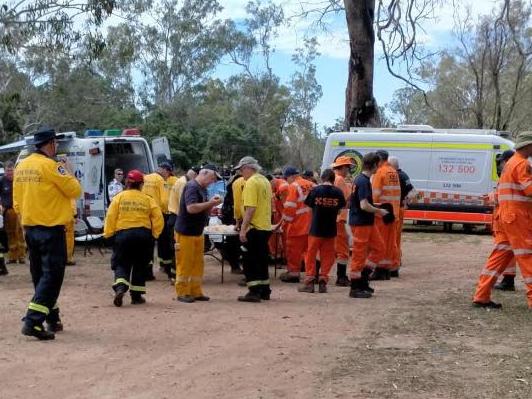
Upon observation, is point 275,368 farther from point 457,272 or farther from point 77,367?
point 457,272

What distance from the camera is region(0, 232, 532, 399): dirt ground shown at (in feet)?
17.6

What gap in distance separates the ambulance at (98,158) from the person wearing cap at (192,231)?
6168 mm

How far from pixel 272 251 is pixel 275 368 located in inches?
260

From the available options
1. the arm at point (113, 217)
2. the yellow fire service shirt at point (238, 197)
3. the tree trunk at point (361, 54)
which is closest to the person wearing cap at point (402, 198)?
the yellow fire service shirt at point (238, 197)

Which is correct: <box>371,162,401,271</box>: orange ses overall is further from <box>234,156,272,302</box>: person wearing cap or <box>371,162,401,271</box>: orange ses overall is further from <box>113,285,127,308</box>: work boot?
<box>113,285,127,308</box>: work boot

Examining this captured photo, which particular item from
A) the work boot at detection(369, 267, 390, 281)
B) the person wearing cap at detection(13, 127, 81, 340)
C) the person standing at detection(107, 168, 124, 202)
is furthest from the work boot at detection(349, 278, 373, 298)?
the person standing at detection(107, 168, 124, 202)

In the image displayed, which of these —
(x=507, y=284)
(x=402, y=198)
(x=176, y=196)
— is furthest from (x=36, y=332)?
(x=402, y=198)

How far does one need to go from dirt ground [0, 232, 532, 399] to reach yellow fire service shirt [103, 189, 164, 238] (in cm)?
95

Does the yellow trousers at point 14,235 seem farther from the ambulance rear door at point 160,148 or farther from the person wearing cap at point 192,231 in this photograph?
the person wearing cap at point 192,231

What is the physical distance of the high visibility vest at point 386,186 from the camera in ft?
34.2

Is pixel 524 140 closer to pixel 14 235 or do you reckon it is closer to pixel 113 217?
pixel 113 217

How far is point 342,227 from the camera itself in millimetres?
10992

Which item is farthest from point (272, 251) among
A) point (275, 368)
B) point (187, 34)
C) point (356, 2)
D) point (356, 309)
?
point (187, 34)

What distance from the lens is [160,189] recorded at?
11156 millimetres
